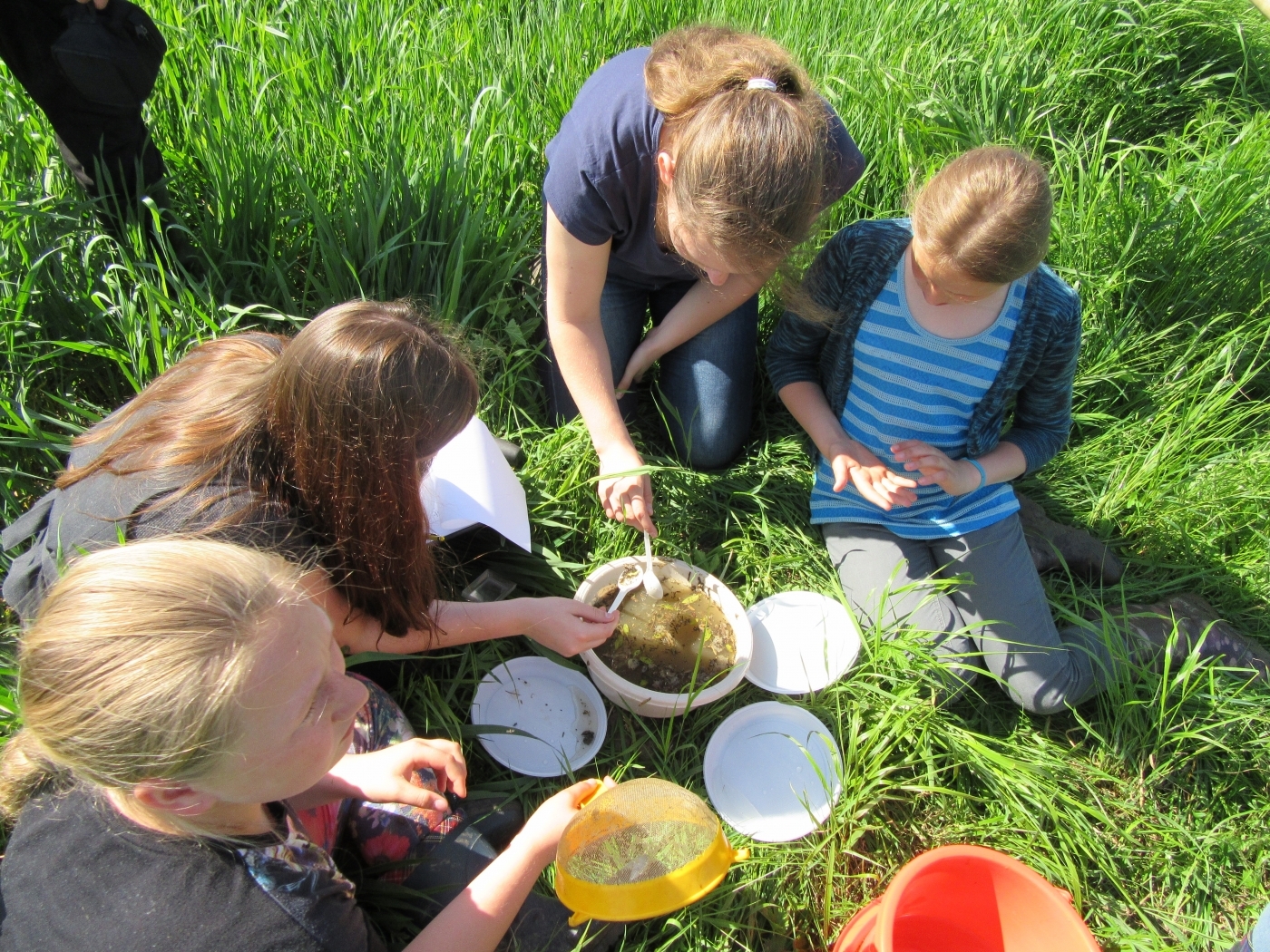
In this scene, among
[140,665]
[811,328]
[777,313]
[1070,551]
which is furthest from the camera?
[777,313]

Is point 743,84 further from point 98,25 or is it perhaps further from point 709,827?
point 98,25

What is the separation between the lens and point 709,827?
1.20m

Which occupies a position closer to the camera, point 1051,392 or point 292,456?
point 292,456

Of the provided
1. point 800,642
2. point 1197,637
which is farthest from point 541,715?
point 1197,637

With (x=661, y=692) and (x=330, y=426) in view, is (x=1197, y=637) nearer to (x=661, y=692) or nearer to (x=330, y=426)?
(x=661, y=692)

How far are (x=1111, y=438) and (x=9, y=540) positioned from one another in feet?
8.01

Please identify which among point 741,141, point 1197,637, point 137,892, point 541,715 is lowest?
point 1197,637

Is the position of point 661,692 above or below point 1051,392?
below

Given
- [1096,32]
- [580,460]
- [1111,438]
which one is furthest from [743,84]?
[1096,32]

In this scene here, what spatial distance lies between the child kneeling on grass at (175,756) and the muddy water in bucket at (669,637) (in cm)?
72

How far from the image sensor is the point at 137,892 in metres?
0.91

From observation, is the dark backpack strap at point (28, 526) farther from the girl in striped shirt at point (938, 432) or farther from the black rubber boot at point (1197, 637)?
the black rubber boot at point (1197, 637)

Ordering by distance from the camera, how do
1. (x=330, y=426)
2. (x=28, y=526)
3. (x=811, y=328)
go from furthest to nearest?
(x=811, y=328) < (x=28, y=526) < (x=330, y=426)

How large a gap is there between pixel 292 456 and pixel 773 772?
107cm
